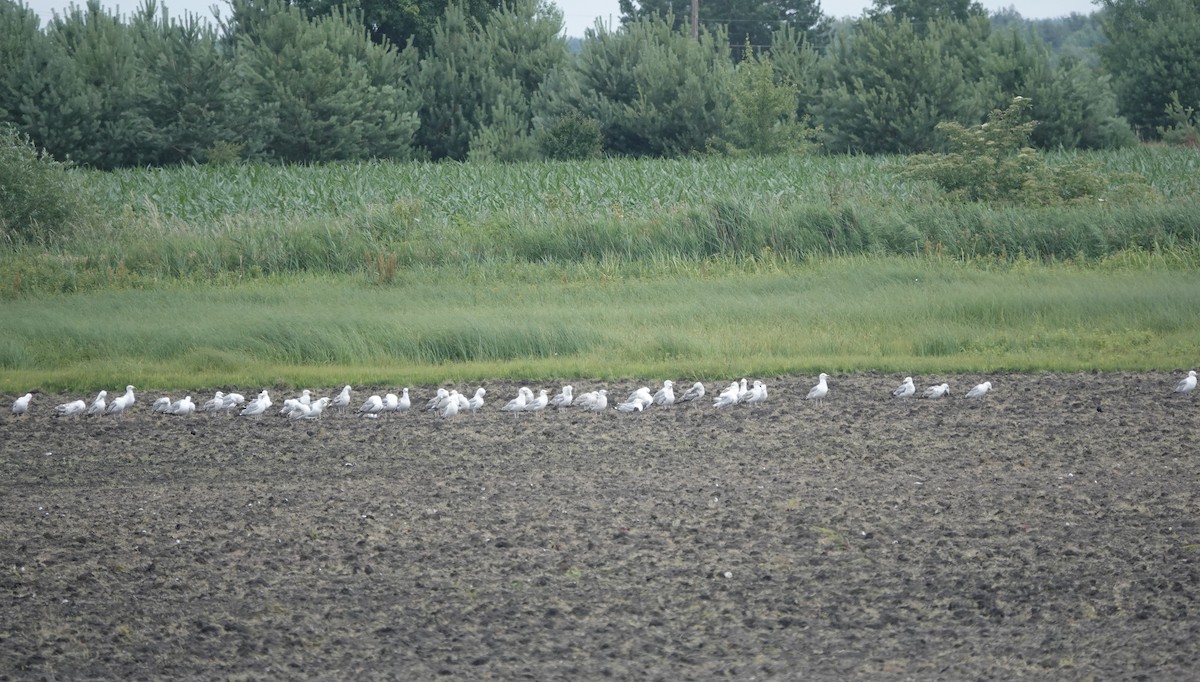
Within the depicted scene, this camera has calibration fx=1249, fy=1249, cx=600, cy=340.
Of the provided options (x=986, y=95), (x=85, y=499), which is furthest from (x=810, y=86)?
(x=85, y=499)

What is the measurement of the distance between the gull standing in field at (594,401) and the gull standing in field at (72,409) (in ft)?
19.8

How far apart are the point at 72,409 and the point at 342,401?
3.22 metres

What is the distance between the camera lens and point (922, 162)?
2905cm

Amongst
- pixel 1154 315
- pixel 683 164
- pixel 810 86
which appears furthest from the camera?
pixel 810 86

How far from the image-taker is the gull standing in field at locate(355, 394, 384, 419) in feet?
49.3

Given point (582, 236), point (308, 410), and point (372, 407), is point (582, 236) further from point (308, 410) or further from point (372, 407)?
point (308, 410)

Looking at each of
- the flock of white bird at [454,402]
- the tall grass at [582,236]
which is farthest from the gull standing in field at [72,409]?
the tall grass at [582,236]

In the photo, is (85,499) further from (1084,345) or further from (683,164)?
(683,164)

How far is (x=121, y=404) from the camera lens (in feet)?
49.7

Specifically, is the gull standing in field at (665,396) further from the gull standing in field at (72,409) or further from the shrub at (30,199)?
the shrub at (30,199)

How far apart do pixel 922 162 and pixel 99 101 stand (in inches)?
1349

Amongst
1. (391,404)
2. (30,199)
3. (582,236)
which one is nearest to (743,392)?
(391,404)

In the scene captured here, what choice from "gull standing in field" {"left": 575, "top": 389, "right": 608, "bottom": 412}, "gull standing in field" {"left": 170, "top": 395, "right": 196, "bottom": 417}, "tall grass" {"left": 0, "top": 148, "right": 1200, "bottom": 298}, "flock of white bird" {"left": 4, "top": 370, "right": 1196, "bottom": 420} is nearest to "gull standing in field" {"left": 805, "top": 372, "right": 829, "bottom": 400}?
"flock of white bird" {"left": 4, "top": 370, "right": 1196, "bottom": 420}

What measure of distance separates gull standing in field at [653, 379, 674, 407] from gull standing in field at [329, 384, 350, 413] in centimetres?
377
